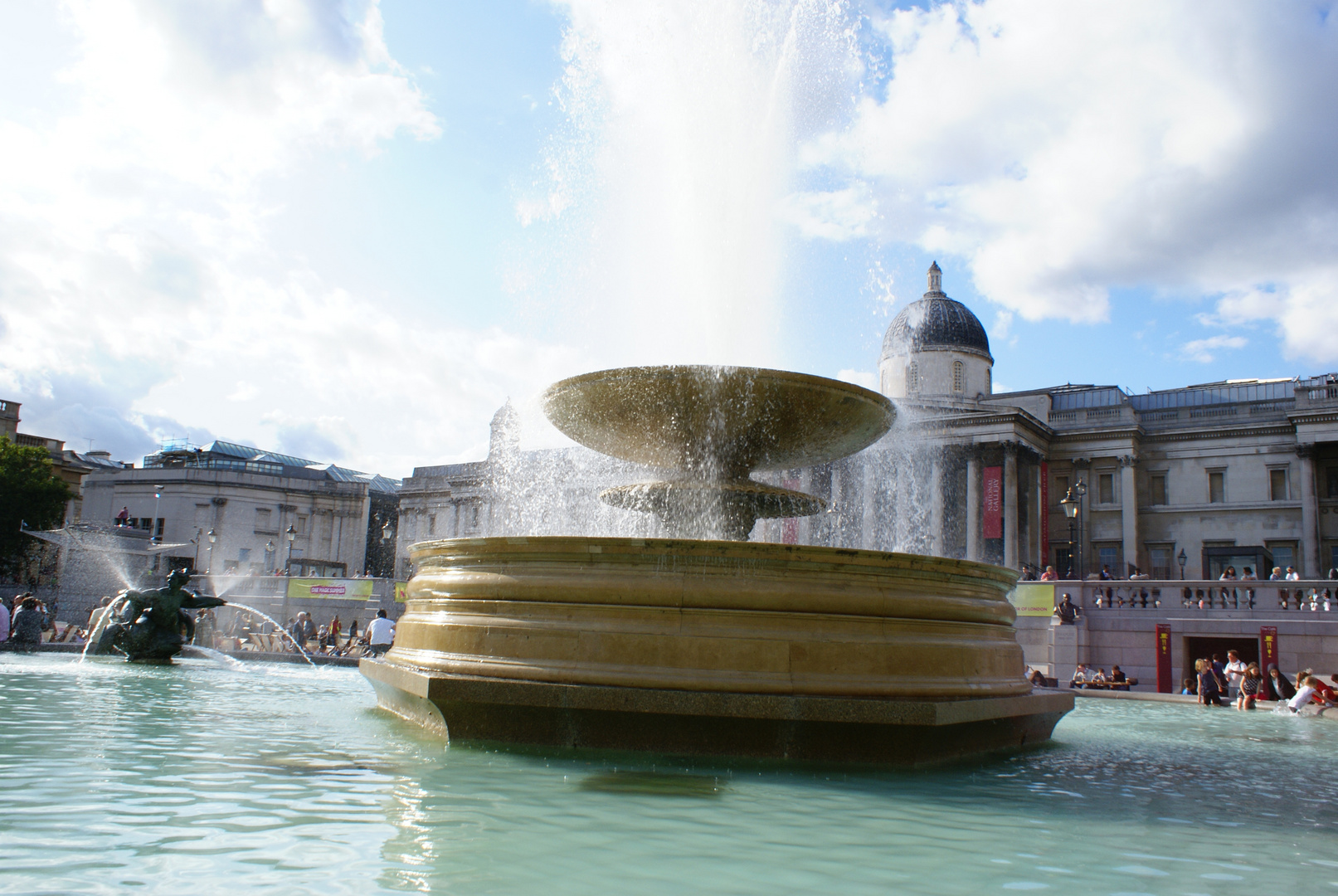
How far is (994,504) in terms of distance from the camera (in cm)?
4159

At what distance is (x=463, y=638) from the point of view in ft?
18.3

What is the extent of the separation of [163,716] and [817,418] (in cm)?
531

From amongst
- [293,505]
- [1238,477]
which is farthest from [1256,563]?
[293,505]

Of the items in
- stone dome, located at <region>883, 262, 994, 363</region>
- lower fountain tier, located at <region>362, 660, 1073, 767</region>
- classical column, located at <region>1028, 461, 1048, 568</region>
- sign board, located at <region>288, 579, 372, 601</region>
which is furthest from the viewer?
stone dome, located at <region>883, 262, 994, 363</region>

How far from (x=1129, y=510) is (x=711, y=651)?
1740 inches

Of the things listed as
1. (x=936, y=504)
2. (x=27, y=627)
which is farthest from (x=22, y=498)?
(x=936, y=504)

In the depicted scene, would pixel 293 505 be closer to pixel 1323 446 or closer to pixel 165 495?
pixel 165 495

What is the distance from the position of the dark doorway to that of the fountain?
1927cm

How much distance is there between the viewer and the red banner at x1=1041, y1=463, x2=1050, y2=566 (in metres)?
44.6

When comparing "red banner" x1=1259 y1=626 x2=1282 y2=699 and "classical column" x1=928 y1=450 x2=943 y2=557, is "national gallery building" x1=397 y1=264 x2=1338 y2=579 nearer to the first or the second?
"classical column" x1=928 y1=450 x2=943 y2=557

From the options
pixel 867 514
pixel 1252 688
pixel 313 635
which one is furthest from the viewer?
pixel 867 514

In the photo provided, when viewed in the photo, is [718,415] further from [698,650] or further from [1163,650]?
[1163,650]

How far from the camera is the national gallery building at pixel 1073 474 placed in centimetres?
4084

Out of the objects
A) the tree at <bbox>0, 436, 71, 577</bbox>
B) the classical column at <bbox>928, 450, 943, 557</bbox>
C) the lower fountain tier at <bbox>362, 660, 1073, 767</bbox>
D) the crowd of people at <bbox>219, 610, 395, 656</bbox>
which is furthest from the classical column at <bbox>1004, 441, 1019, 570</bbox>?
the tree at <bbox>0, 436, 71, 577</bbox>
